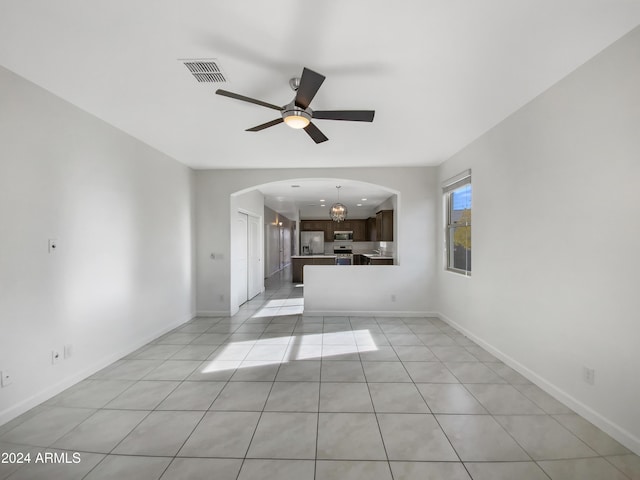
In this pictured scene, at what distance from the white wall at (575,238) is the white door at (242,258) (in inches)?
169

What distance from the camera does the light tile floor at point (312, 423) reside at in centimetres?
170

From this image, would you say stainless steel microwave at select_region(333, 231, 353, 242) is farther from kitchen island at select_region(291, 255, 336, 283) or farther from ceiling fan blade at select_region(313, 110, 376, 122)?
ceiling fan blade at select_region(313, 110, 376, 122)

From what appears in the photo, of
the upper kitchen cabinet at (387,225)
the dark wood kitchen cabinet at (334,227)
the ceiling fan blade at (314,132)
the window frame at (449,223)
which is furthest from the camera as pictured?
the dark wood kitchen cabinet at (334,227)

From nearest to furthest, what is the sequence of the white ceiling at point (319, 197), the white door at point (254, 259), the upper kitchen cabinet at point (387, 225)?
the white door at point (254, 259)
the white ceiling at point (319, 197)
the upper kitchen cabinet at point (387, 225)

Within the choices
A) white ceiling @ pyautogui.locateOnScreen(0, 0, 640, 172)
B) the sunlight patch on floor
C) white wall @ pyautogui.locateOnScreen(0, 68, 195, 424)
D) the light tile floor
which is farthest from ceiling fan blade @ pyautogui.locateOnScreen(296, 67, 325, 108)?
the sunlight patch on floor

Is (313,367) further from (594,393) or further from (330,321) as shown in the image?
(594,393)

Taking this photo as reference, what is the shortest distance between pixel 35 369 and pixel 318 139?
3062 mm

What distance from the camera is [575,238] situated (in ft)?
7.30

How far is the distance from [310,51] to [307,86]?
0.24 m

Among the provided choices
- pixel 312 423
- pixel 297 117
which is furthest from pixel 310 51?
pixel 312 423

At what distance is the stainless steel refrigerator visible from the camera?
1163 centimetres

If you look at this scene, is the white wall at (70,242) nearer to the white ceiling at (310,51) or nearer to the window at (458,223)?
the white ceiling at (310,51)

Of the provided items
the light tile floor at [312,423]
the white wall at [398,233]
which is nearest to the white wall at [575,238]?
the light tile floor at [312,423]

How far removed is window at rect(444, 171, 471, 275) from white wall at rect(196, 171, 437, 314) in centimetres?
35
